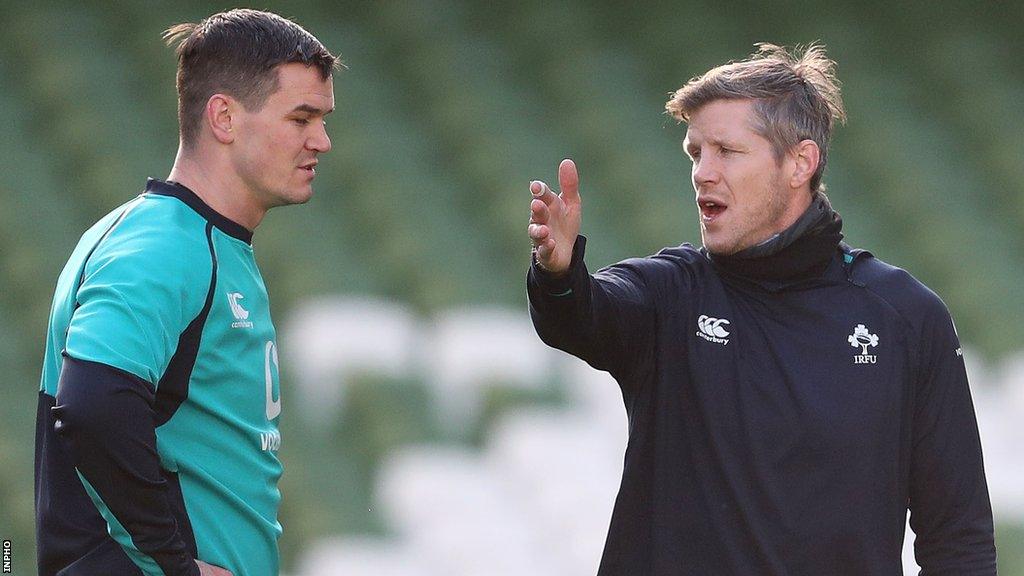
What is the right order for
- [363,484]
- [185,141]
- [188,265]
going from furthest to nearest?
1. [363,484]
2. [185,141]
3. [188,265]

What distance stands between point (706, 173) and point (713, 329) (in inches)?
7.9

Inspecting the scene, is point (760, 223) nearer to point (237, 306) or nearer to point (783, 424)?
point (783, 424)

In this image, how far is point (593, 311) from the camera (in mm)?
1582

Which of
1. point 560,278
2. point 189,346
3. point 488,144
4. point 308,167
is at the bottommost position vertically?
point 189,346

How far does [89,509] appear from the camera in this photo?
1.48 metres

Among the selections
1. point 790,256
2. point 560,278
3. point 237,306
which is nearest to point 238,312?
point 237,306

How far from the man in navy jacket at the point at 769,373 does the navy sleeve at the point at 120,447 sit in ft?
1.51

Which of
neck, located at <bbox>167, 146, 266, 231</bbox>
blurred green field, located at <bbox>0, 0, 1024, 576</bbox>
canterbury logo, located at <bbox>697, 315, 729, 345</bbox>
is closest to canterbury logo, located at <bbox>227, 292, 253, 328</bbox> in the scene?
neck, located at <bbox>167, 146, 266, 231</bbox>

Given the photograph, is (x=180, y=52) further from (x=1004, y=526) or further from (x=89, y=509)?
(x=1004, y=526)


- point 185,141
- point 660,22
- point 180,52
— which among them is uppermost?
point 660,22

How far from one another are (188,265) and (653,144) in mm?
2664

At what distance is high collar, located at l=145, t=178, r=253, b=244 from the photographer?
1.56m

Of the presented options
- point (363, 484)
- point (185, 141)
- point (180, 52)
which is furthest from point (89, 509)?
point (363, 484)

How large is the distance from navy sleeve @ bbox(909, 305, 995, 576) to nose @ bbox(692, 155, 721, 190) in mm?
343
